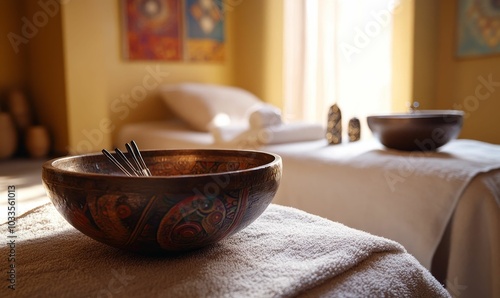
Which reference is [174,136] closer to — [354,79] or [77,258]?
[354,79]

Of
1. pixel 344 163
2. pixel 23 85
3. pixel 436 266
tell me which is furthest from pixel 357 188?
pixel 23 85

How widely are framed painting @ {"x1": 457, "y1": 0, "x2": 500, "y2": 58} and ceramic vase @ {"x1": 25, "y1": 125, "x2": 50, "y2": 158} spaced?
2.57 m

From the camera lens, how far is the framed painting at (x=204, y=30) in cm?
329

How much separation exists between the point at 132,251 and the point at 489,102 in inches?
109

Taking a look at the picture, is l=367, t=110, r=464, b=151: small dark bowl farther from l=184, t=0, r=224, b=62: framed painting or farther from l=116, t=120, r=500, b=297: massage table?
l=184, t=0, r=224, b=62: framed painting

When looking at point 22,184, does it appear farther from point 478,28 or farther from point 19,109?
point 478,28

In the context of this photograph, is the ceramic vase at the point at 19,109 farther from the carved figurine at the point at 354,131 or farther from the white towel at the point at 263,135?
the carved figurine at the point at 354,131

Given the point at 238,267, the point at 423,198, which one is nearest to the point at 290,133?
the point at 423,198

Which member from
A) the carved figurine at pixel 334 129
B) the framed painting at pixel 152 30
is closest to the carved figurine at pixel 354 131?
the carved figurine at pixel 334 129

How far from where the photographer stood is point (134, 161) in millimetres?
628

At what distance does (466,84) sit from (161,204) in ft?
9.44

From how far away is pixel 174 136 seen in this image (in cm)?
247

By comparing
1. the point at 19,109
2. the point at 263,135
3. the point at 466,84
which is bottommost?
the point at 263,135

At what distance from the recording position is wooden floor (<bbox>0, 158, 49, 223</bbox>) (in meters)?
0.80
